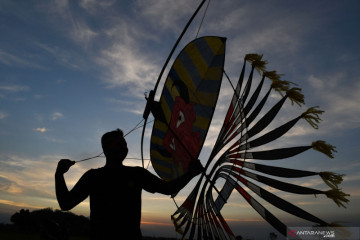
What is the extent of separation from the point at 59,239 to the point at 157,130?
2238 mm

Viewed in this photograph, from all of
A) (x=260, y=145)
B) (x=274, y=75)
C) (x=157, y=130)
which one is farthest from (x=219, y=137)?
(x=157, y=130)

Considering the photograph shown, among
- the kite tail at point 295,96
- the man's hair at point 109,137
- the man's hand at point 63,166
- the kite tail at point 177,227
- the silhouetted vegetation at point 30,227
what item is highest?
the kite tail at point 295,96

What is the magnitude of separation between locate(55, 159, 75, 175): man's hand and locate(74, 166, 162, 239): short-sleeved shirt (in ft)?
0.60

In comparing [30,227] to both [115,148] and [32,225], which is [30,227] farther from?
[115,148]

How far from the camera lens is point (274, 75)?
2.83 meters

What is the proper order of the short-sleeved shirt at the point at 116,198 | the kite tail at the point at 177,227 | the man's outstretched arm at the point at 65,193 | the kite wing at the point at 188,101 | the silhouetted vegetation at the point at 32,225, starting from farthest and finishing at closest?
the silhouetted vegetation at the point at 32,225, the kite tail at the point at 177,227, the kite wing at the point at 188,101, the man's outstretched arm at the point at 65,193, the short-sleeved shirt at the point at 116,198

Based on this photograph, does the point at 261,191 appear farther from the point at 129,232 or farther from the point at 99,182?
the point at 99,182

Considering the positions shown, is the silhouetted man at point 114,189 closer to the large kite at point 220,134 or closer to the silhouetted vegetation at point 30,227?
the large kite at point 220,134

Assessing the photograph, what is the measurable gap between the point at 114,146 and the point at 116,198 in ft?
1.56

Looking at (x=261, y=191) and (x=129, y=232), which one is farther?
(x=261, y=191)

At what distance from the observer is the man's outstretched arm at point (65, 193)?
82.8 inches

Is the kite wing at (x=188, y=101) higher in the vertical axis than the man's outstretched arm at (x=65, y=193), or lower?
higher

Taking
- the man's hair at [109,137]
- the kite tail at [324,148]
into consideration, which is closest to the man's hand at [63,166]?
the man's hair at [109,137]

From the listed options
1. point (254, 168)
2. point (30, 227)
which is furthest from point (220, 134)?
point (30, 227)
